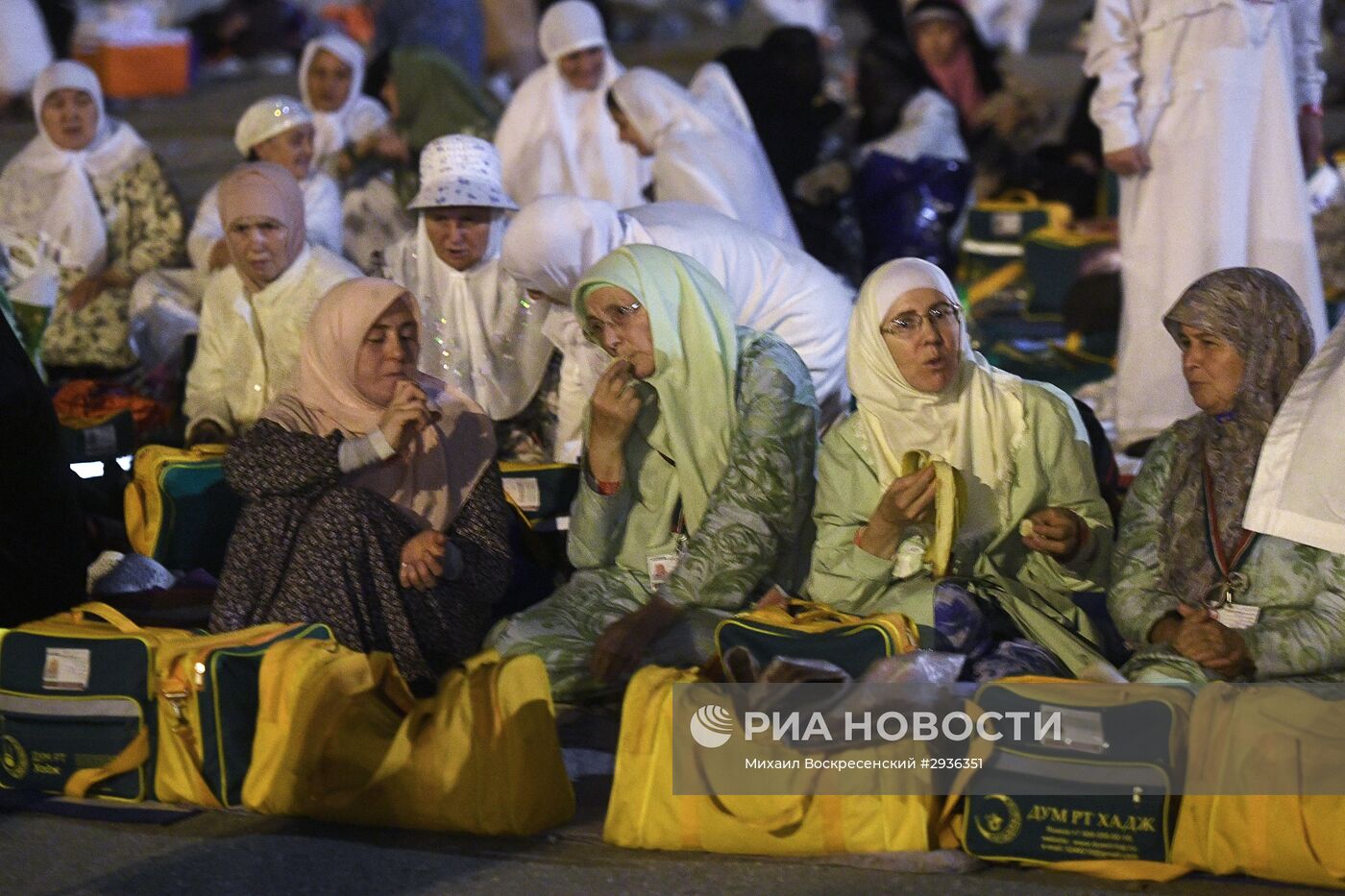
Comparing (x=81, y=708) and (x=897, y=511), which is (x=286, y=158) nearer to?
Result: (x=81, y=708)

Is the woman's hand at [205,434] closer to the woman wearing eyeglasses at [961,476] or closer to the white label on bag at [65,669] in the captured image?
the white label on bag at [65,669]

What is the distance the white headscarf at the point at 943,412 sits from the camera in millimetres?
3730

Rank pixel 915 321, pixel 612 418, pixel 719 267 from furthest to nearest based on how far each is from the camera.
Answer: pixel 719 267
pixel 612 418
pixel 915 321

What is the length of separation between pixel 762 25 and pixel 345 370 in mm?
8481

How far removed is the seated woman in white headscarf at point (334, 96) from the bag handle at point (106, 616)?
4322 mm

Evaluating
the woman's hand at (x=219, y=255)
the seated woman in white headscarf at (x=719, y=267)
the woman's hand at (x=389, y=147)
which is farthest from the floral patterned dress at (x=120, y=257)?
the seated woman in white headscarf at (x=719, y=267)

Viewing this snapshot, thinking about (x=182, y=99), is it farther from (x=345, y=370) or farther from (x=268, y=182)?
(x=345, y=370)

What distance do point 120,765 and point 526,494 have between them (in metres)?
1.27

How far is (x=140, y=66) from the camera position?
10.7m

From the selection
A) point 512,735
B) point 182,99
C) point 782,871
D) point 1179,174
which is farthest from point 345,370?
point 182,99

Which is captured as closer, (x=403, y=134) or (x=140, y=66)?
(x=403, y=134)

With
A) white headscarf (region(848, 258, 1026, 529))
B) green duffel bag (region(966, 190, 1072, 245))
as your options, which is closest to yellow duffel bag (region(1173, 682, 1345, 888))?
white headscarf (region(848, 258, 1026, 529))

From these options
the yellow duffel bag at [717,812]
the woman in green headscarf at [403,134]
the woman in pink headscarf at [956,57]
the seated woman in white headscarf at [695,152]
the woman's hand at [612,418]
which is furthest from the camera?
the woman in pink headscarf at [956,57]

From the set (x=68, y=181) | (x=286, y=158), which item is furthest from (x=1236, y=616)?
(x=68, y=181)
